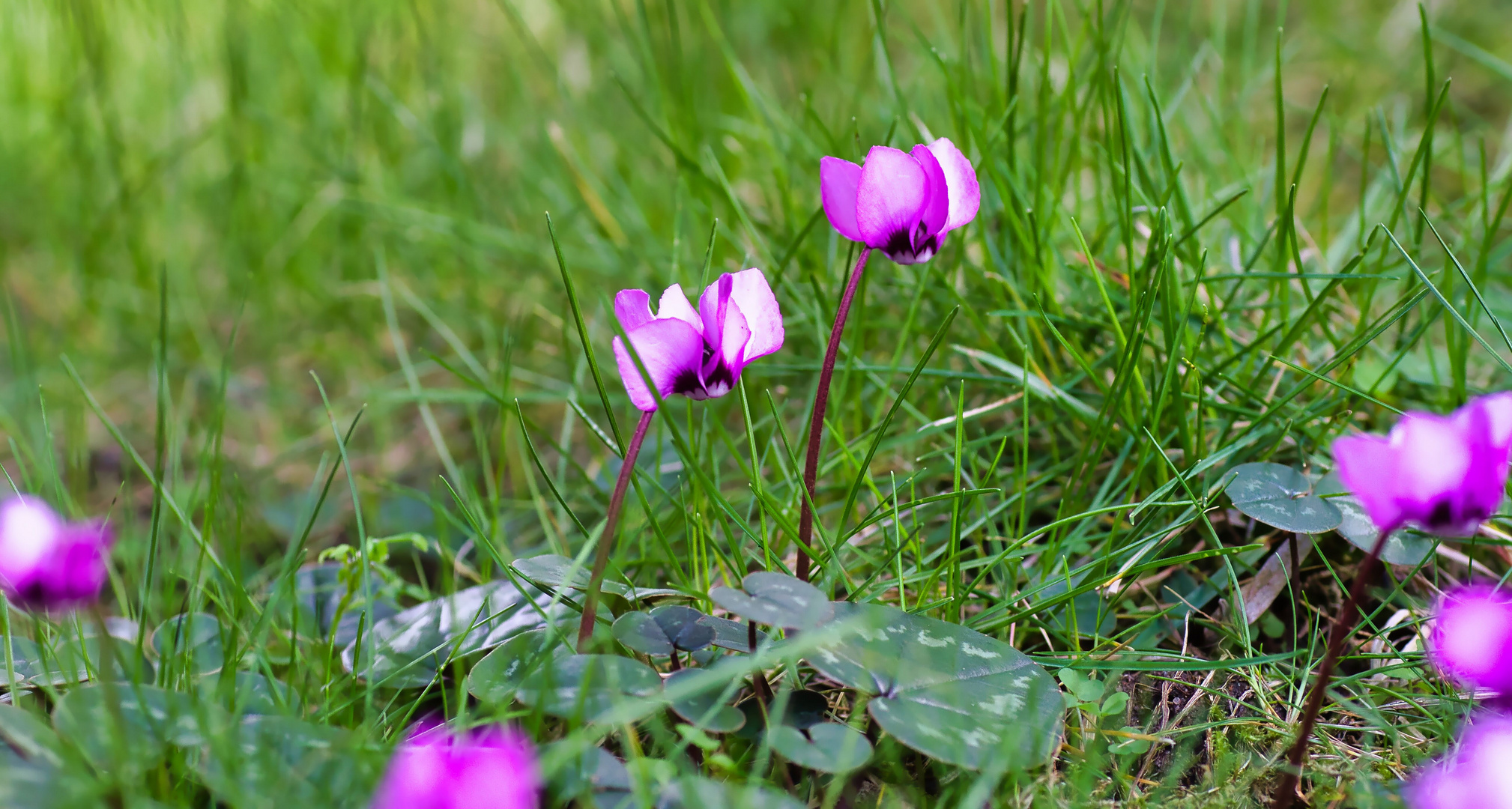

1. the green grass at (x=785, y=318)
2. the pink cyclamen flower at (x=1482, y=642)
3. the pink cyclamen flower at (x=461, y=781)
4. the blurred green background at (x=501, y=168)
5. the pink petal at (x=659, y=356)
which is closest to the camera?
the pink cyclamen flower at (x=461, y=781)

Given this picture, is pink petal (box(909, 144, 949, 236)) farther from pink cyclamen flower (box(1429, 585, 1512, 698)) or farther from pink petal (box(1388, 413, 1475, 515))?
pink cyclamen flower (box(1429, 585, 1512, 698))

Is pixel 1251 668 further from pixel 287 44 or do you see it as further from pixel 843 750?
pixel 287 44

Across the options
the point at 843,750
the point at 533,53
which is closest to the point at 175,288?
the point at 533,53

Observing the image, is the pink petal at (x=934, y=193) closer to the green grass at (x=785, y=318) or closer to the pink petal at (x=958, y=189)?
the pink petal at (x=958, y=189)

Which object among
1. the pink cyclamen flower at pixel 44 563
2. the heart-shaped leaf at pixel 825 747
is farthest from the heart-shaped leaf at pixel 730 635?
the pink cyclamen flower at pixel 44 563

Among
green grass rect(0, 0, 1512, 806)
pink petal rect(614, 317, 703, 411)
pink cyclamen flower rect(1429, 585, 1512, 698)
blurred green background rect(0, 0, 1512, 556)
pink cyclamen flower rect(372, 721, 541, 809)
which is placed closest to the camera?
pink cyclamen flower rect(372, 721, 541, 809)

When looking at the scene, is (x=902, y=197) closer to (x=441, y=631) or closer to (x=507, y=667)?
(x=507, y=667)

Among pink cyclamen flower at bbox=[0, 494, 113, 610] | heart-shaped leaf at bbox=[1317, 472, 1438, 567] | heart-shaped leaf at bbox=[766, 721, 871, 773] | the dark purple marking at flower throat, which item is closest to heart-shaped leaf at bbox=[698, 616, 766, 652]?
heart-shaped leaf at bbox=[766, 721, 871, 773]
